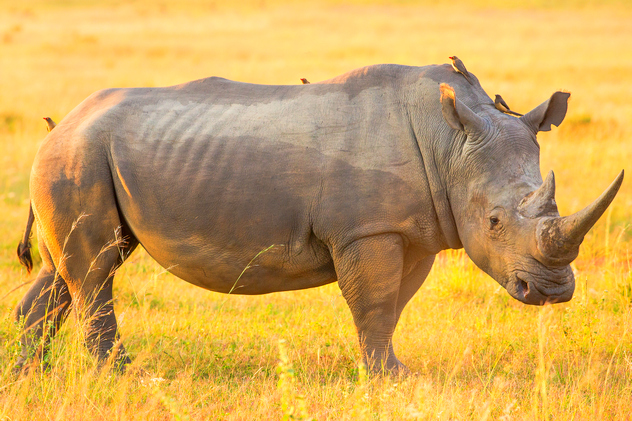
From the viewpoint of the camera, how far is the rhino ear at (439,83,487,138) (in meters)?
4.07

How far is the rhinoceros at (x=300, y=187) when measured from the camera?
417 cm

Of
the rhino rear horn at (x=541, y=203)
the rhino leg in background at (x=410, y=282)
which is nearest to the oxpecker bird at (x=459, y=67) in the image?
the rhino rear horn at (x=541, y=203)

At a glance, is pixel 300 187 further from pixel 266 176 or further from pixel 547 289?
pixel 547 289

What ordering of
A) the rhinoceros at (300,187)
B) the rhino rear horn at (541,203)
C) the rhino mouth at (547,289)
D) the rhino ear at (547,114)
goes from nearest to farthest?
the rhino rear horn at (541,203), the rhino mouth at (547,289), the rhinoceros at (300,187), the rhino ear at (547,114)

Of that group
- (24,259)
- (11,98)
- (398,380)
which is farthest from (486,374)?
(11,98)

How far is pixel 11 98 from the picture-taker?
14391mm

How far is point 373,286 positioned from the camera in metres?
4.32

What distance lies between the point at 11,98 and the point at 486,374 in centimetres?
1252

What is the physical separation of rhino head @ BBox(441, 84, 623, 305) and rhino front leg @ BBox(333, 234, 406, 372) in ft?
1.55

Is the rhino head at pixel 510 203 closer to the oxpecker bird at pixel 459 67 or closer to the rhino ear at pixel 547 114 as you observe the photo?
the rhino ear at pixel 547 114

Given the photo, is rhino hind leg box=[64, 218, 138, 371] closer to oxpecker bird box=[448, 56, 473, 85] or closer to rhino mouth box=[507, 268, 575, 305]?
oxpecker bird box=[448, 56, 473, 85]

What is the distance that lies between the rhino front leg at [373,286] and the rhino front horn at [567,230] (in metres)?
0.88

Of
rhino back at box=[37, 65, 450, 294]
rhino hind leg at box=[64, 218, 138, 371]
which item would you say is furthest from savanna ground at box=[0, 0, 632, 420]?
rhino back at box=[37, 65, 450, 294]

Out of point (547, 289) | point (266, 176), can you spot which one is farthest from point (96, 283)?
point (547, 289)
